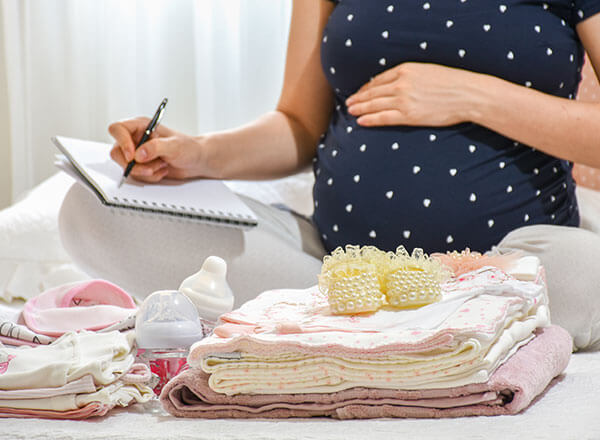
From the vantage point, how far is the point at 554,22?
1.11m

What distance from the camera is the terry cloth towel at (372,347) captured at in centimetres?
60

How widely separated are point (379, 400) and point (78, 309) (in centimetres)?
41

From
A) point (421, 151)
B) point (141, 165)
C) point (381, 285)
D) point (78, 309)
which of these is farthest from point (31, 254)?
point (381, 285)

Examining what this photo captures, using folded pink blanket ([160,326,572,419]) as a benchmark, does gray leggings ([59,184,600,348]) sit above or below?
below

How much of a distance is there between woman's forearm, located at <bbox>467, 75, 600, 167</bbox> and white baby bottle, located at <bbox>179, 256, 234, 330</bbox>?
1.65ft

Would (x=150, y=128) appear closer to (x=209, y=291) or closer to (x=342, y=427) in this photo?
(x=209, y=291)

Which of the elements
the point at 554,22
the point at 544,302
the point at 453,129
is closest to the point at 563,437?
the point at 544,302

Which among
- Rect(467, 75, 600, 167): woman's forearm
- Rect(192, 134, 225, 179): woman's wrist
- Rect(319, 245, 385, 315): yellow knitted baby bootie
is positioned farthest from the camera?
Rect(192, 134, 225, 179): woman's wrist

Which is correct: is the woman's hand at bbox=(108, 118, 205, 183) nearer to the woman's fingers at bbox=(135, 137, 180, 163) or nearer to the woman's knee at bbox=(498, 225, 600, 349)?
the woman's fingers at bbox=(135, 137, 180, 163)

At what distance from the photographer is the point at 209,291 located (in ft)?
2.53

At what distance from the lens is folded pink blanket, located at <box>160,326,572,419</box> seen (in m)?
0.61

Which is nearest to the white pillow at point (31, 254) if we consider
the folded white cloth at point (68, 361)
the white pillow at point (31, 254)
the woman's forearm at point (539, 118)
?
the white pillow at point (31, 254)

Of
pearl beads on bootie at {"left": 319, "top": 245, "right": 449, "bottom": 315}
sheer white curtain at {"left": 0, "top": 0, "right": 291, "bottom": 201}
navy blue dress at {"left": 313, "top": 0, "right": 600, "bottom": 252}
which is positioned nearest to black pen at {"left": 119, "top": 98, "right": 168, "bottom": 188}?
navy blue dress at {"left": 313, "top": 0, "right": 600, "bottom": 252}

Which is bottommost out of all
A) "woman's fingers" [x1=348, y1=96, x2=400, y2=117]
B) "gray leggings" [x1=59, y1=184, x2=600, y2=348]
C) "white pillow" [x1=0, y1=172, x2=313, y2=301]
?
"white pillow" [x1=0, y1=172, x2=313, y2=301]
